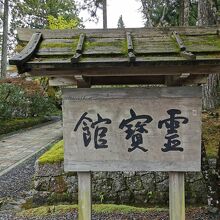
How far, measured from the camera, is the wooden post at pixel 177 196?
11.7 feet

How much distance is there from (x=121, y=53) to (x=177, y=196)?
5.35 feet

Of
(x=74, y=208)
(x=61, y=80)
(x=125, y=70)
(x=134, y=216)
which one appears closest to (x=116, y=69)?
(x=125, y=70)

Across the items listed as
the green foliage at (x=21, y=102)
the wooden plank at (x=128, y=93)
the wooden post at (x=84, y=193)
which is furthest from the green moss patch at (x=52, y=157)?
the green foliage at (x=21, y=102)

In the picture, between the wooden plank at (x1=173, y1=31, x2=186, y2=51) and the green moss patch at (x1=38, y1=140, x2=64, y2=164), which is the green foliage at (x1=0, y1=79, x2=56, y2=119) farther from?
the wooden plank at (x1=173, y1=31, x2=186, y2=51)

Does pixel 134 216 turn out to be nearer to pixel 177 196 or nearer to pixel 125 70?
pixel 177 196

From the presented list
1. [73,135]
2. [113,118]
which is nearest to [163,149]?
[113,118]

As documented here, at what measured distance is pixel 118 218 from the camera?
16.4 feet

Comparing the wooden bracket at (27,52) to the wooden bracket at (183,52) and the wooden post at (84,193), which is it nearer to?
the wooden post at (84,193)

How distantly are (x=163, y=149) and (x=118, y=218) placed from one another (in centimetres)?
202

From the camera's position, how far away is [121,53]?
121 inches

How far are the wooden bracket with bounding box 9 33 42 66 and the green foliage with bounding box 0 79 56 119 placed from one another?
436 inches

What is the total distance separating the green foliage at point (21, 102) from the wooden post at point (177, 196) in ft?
37.6

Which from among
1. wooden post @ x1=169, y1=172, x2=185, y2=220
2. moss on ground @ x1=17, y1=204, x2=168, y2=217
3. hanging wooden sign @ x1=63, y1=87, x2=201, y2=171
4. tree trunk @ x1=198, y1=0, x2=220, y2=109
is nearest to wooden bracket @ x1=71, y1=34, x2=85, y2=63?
hanging wooden sign @ x1=63, y1=87, x2=201, y2=171

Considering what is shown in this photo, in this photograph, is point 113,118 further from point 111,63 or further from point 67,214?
point 67,214
